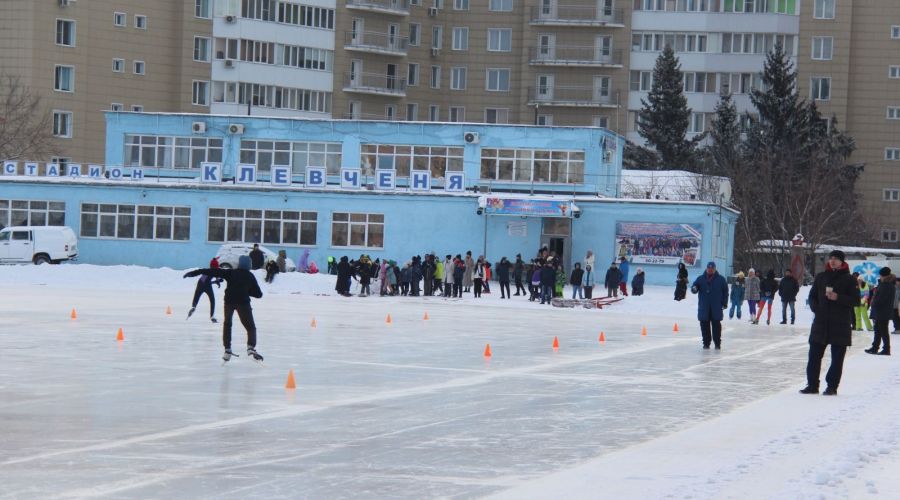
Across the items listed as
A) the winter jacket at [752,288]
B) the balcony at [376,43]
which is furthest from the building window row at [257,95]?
the winter jacket at [752,288]

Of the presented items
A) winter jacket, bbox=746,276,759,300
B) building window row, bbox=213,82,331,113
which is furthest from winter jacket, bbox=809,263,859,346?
building window row, bbox=213,82,331,113

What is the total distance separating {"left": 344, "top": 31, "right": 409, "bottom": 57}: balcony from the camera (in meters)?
85.6

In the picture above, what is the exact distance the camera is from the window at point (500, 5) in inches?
3629

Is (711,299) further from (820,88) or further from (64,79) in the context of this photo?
(820,88)

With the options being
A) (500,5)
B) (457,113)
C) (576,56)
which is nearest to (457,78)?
(457,113)

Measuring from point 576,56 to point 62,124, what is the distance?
1282 inches

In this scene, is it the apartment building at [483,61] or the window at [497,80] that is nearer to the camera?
the apartment building at [483,61]

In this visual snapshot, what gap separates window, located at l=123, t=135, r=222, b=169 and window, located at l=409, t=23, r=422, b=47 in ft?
91.6

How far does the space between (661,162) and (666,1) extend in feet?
35.2

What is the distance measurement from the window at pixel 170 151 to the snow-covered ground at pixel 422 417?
122 feet

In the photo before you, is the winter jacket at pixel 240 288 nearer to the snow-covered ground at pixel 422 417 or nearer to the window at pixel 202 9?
the snow-covered ground at pixel 422 417

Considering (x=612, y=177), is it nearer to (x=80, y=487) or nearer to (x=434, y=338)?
(x=434, y=338)

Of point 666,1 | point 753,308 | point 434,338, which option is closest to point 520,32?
point 666,1

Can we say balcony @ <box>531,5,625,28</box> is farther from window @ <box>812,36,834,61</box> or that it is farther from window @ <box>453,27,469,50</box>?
window @ <box>812,36,834,61</box>
